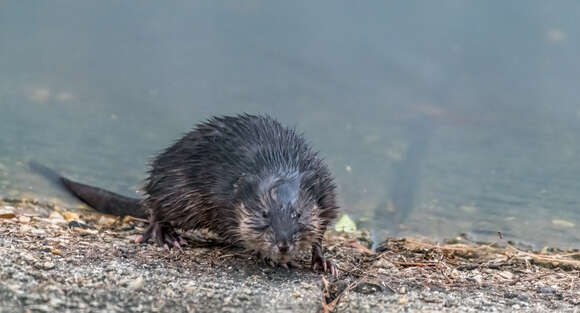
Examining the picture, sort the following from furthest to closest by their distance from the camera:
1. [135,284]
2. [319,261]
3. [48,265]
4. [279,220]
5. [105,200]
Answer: [105,200] < [319,261] < [279,220] < [48,265] < [135,284]

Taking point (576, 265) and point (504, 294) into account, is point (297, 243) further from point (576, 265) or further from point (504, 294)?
point (576, 265)

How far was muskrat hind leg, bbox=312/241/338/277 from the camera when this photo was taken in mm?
4487

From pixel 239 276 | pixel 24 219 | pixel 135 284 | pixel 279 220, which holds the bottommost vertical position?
pixel 135 284

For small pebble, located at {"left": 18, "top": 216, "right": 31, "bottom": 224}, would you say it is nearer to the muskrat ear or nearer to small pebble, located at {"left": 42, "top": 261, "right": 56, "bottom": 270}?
small pebble, located at {"left": 42, "top": 261, "right": 56, "bottom": 270}

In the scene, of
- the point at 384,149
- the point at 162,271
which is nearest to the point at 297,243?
the point at 162,271

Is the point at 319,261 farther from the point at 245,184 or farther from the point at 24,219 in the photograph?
the point at 24,219

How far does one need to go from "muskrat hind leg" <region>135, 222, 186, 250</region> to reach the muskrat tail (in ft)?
1.47

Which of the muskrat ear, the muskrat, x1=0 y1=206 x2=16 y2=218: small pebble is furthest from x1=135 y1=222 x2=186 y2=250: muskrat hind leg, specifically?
x1=0 y1=206 x2=16 y2=218: small pebble

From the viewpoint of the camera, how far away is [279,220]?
13.6 feet

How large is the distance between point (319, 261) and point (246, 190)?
605mm

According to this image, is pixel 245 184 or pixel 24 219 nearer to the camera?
pixel 245 184

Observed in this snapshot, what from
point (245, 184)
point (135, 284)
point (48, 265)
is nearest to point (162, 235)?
point (245, 184)

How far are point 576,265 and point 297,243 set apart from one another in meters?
1.88

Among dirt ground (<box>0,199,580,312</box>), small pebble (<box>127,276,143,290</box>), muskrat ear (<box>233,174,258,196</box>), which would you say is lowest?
small pebble (<box>127,276,143,290</box>)
